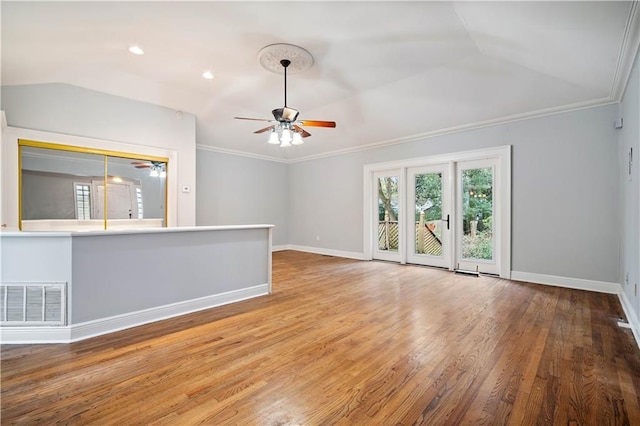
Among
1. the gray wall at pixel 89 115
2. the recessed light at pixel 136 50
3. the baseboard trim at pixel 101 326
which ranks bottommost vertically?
the baseboard trim at pixel 101 326

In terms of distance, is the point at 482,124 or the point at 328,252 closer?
the point at 482,124

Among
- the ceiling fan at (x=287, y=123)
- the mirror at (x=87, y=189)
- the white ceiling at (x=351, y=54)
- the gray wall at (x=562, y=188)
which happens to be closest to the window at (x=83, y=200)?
the mirror at (x=87, y=189)

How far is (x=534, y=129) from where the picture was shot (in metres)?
4.65

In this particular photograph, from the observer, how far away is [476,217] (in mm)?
5332

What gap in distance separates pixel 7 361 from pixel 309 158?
6.68 m

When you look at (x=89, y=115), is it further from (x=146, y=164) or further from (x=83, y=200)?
(x=83, y=200)

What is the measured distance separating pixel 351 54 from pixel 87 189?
4425mm

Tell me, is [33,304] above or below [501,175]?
below

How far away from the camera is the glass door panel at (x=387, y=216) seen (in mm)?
6406

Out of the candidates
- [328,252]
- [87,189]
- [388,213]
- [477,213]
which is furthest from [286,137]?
[328,252]

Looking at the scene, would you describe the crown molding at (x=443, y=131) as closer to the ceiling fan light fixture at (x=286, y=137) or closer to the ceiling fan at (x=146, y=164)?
the ceiling fan at (x=146, y=164)

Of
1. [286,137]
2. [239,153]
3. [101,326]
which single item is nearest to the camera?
[101,326]

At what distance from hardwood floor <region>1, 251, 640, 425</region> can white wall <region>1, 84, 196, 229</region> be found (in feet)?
9.01

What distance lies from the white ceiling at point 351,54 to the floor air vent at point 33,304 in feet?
7.89
